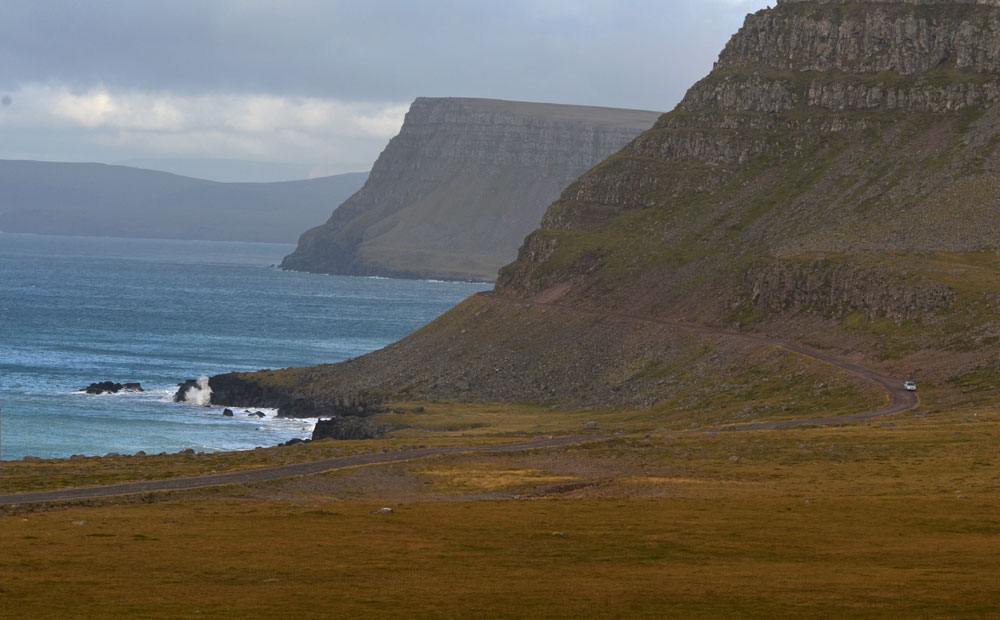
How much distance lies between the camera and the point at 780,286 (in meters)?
158

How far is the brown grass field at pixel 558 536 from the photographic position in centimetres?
4359

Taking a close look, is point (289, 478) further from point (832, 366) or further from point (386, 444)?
point (832, 366)

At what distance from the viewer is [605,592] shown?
45.6m

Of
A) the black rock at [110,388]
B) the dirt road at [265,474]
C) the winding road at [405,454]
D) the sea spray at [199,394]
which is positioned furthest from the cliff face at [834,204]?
the dirt road at [265,474]

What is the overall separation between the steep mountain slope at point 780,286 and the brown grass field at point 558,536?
37815mm

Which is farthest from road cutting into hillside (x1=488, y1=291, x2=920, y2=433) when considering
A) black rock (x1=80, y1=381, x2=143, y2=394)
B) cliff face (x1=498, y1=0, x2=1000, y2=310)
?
black rock (x1=80, y1=381, x2=143, y2=394)

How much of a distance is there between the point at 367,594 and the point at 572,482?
121ft

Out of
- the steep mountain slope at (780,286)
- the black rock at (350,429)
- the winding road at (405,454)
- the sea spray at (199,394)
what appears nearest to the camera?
the winding road at (405,454)

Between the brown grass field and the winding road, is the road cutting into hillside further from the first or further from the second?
the brown grass field

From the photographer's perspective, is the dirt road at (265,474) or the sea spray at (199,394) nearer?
the dirt road at (265,474)

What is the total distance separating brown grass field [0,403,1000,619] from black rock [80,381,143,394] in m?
68.0

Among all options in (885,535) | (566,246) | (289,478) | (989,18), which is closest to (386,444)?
(289,478)

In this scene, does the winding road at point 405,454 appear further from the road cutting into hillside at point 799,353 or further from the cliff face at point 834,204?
the cliff face at point 834,204

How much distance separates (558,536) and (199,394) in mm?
110652
